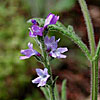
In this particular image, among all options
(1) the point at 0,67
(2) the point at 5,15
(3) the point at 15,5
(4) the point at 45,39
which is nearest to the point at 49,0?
(3) the point at 15,5

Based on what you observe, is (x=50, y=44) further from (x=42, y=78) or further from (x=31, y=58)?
(x=31, y=58)

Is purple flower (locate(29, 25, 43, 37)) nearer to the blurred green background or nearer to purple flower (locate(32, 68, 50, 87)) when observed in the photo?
purple flower (locate(32, 68, 50, 87))

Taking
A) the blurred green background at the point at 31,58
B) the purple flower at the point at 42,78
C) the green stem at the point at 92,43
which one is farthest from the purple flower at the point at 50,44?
the blurred green background at the point at 31,58

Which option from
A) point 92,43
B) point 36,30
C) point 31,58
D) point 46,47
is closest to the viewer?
point 36,30

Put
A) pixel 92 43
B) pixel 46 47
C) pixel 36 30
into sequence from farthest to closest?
pixel 92 43 < pixel 46 47 < pixel 36 30

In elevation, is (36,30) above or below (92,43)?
above

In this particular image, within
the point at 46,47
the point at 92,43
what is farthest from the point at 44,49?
the point at 92,43

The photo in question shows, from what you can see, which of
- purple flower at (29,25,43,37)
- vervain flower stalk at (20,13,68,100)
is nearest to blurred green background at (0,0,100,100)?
vervain flower stalk at (20,13,68,100)

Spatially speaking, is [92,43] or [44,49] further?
[92,43]

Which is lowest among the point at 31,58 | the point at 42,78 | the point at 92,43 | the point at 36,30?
the point at 31,58

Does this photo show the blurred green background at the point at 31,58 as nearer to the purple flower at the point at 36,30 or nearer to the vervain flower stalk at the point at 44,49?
the vervain flower stalk at the point at 44,49
